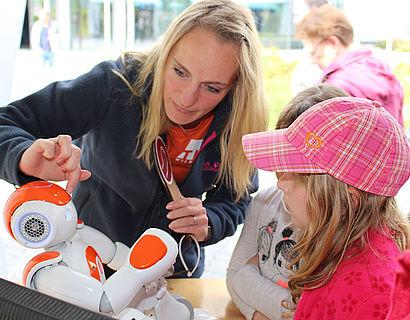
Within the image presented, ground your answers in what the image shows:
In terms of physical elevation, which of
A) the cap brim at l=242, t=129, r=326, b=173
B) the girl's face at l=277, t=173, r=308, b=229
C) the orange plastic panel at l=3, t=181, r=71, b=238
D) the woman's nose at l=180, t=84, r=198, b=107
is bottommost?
the girl's face at l=277, t=173, r=308, b=229

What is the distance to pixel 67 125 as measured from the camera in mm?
1188

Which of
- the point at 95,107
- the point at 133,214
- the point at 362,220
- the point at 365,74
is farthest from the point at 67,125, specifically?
the point at 365,74

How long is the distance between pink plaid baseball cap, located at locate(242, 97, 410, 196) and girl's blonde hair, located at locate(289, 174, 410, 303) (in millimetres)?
40

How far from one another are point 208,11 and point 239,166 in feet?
1.41

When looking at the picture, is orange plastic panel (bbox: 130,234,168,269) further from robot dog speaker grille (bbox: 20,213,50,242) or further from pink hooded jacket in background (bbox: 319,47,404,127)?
pink hooded jacket in background (bbox: 319,47,404,127)

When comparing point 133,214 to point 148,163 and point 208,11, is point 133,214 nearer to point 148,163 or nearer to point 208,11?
point 148,163

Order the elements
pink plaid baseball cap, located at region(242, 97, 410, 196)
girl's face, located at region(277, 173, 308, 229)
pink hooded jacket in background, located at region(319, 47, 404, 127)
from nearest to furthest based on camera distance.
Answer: pink plaid baseball cap, located at region(242, 97, 410, 196) → girl's face, located at region(277, 173, 308, 229) → pink hooded jacket in background, located at region(319, 47, 404, 127)

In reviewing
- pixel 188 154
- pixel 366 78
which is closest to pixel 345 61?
pixel 366 78

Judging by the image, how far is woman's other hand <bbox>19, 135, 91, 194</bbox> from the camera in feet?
2.85

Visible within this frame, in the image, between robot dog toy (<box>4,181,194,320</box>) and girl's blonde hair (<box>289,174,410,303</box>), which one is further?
girl's blonde hair (<box>289,174,410,303</box>)

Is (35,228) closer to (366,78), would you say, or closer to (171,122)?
(171,122)

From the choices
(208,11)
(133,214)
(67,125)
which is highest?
(208,11)

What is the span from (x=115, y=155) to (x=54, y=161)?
33 cm

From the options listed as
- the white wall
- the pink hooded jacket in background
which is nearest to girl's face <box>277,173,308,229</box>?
the white wall
